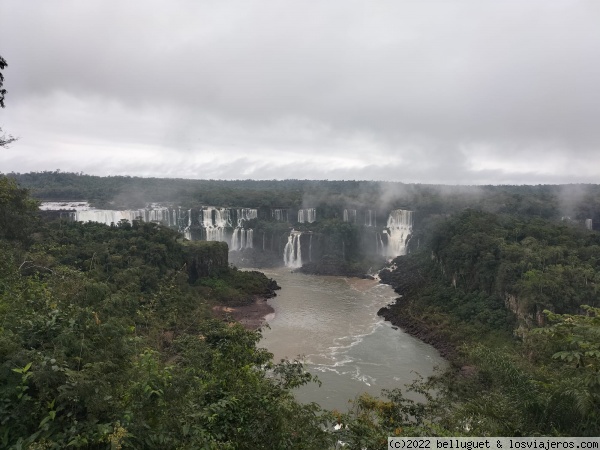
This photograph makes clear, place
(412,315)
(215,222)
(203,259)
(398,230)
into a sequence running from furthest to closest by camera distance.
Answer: (398,230) < (215,222) < (203,259) < (412,315)

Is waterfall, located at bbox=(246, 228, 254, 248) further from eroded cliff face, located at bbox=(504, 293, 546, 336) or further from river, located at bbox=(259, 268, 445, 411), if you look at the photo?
eroded cliff face, located at bbox=(504, 293, 546, 336)

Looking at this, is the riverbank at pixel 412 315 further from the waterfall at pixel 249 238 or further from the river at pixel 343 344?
the waterfall at pixel 249 238

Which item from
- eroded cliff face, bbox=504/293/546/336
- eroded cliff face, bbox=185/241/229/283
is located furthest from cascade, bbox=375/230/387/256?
eroded cliff face, bbox=504/293/546/336

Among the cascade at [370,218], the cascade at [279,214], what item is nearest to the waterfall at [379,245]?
the cascade at [370,218]

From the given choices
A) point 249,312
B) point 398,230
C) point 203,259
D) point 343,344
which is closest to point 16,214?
point 249,312

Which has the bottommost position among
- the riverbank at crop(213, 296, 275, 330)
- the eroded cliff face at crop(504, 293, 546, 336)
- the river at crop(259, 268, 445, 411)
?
the river at crop(259, 268, 445, 411)

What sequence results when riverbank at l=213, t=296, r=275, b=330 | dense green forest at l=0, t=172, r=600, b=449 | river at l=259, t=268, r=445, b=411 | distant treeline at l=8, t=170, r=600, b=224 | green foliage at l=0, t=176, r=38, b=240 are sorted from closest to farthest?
dense green forest at l=0, t=172, r=600, b=449 → green foliage at l=0, t=176, r=38, b=240 → river at l=259, t=268, r=445, b=411 → riverbank at l=213, t=296, r=275, b=330 → distant treeline at l=8, t=170, r=600, b=224

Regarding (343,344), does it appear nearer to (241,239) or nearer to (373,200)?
(241,239)
